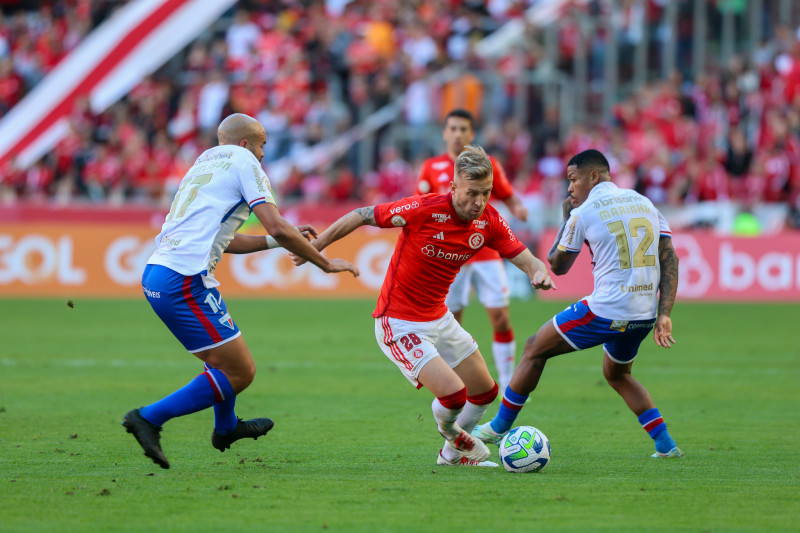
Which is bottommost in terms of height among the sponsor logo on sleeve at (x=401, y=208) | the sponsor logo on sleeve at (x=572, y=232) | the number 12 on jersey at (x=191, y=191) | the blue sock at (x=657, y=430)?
the blue sock at (x=657, y=430)

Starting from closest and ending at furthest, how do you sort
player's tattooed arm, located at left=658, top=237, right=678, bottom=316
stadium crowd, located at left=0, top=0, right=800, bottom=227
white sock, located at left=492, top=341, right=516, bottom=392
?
player's tattooed arm, located at left=658, top=237, right=678, bottom=316 → white sock, located at left=492, top=341, right=516, bottom=392 → stadium crowd, located at left=0, top=0, right=800, bottom=227

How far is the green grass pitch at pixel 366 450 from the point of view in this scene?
5473mm

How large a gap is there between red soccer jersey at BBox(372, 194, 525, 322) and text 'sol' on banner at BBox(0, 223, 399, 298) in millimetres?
11940

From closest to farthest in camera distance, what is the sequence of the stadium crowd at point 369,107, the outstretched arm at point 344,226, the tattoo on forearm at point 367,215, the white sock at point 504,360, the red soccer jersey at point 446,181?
the outstretched arm at point 344,226
the tattoo on forearm at point 367,215
the white sock at point 504,360
the red soccer jersey at point 446,181
the stadium crowd at point 369,107

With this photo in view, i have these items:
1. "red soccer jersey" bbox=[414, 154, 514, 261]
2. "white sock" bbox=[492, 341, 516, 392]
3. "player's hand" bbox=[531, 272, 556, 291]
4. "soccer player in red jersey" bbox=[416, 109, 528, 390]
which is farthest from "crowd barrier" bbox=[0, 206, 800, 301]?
"player's hand" bbox=[531, 272, 556, 291]

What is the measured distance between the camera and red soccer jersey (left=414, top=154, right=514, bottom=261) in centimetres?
1028

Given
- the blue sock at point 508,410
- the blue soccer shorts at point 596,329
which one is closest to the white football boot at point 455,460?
the blue sock at point 508,410

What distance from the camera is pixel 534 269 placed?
7023 millimetres

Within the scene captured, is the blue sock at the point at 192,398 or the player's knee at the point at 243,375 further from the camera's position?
the player's knee at the point at 243,375

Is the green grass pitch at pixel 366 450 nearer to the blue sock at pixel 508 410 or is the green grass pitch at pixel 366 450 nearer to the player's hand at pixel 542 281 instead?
the blue sock at pixel 508 410

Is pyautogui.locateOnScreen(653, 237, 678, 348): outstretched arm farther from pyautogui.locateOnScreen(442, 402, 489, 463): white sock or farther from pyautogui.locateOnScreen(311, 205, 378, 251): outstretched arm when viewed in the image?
pyautogui.locateOnScreen(311, 205, 378, 251): outstretched arm

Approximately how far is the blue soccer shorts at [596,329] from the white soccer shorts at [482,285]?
2876 mm

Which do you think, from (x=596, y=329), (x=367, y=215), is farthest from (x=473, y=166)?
(x=596, y=329)

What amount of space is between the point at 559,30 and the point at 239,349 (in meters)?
20.0
